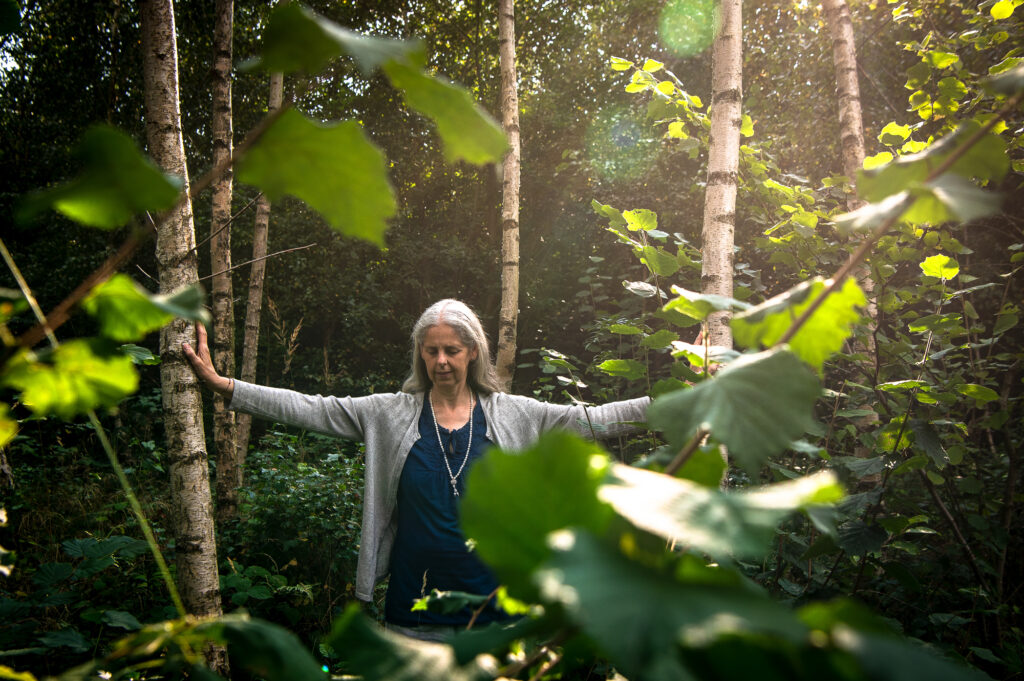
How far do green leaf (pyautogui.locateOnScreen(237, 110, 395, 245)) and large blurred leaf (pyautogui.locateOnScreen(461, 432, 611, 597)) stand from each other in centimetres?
17

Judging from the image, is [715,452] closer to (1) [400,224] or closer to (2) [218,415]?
(2) [218,415]

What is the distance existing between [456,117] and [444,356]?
6.87 feet

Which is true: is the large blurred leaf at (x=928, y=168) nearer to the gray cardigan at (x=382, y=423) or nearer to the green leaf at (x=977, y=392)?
the green leaf at (x=977, y=392)

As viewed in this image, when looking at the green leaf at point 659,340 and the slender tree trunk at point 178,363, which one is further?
the slender tree trunk at point 178,363

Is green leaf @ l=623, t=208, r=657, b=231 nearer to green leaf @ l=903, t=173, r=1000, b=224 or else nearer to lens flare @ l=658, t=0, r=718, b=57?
green leaf @ l=903, t=173, r=1000, b=224

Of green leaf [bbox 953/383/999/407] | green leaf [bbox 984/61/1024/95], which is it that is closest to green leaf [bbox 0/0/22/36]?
green leaf [bbox 984/61/1024/95]

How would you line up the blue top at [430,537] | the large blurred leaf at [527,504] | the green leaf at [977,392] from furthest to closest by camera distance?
the blue top at [430,537]
the green leaf at [977,392]
the large blurred leaf at [527,504]

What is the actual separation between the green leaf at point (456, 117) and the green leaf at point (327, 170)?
43 mm

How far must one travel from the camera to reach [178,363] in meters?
1.83

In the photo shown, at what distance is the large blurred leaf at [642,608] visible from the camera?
0.72 ft

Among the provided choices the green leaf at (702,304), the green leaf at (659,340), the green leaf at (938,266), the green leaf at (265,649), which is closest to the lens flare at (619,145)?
the green leaf at (938,266)

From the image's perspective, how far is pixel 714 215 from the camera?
193 cm

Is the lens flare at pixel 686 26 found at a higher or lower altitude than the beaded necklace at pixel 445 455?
higher

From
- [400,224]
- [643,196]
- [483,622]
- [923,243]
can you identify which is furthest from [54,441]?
[923,243]
